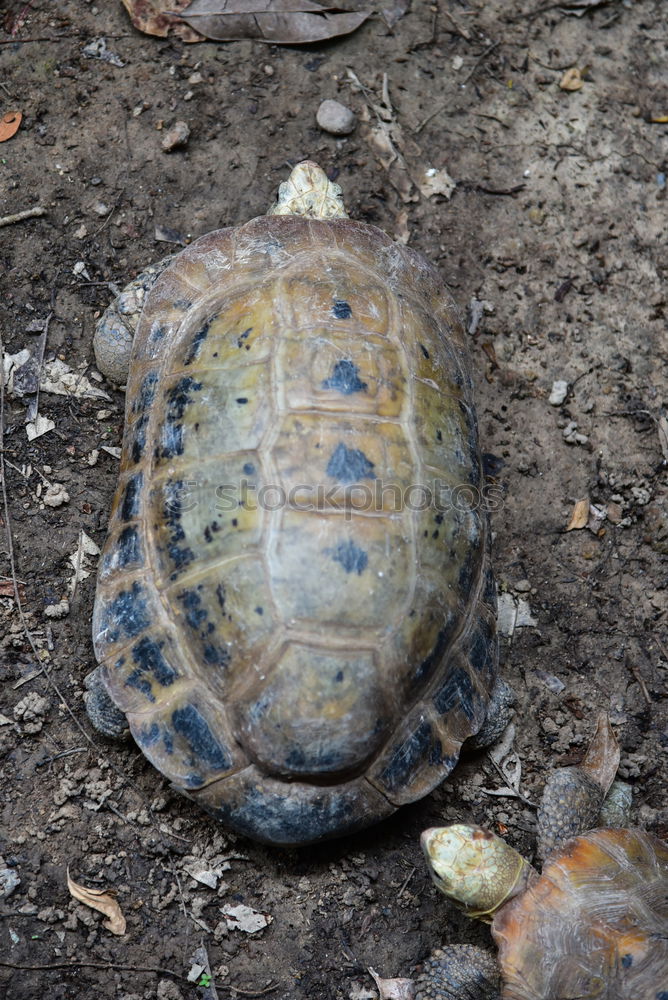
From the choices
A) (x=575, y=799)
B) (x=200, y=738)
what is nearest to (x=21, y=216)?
(x=200, y=738)

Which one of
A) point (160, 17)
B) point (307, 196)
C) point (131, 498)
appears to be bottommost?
point (131, 498)

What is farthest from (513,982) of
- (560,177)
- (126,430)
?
(560,177)

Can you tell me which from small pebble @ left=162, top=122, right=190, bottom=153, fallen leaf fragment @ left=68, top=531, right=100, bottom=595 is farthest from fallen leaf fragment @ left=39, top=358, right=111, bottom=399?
small pebble @ left=162, top=122, right=190, bottom=153

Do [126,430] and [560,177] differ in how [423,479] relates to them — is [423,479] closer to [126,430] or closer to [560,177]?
[126,430]

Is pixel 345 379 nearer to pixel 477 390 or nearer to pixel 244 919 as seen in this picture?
pixel 477 390

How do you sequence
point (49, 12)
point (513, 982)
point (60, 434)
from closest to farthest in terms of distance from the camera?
point (513, 982) → point (60, 434) → point (49, 12)
